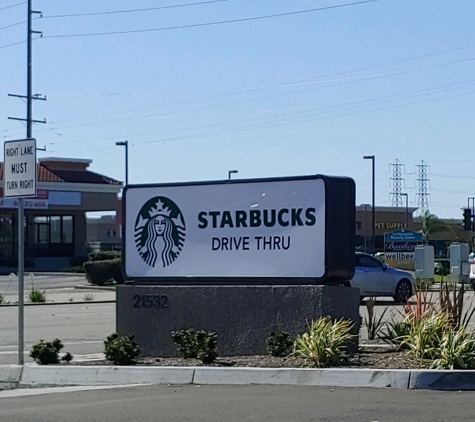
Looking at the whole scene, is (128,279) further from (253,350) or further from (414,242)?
(414,242)

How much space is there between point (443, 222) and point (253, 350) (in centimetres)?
9754

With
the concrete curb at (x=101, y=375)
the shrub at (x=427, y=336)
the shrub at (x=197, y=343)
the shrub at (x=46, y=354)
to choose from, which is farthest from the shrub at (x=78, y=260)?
the shrub at (x=427, y=336)

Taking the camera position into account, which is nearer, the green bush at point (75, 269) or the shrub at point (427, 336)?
the shrub at point (427, 336)

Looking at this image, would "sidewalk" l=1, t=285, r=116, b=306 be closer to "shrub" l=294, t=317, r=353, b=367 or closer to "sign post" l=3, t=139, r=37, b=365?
"sign post" l=3, t=139, r=37, b=365

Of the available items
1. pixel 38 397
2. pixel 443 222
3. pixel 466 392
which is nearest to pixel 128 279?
pixel 38 397

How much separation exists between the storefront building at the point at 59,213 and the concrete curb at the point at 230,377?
4947cm

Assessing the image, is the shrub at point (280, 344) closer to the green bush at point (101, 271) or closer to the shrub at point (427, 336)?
the shrub at point (427, 336)

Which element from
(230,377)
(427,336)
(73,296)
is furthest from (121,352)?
(73,296)

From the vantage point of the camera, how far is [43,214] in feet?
222

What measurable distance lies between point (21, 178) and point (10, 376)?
258cm

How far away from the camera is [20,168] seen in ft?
42.4

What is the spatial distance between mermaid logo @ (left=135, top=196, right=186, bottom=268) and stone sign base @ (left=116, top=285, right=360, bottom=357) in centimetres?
57

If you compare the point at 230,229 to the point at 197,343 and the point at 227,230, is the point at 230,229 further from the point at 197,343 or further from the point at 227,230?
the point at 197,343

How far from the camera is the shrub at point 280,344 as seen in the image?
41.3 feet
